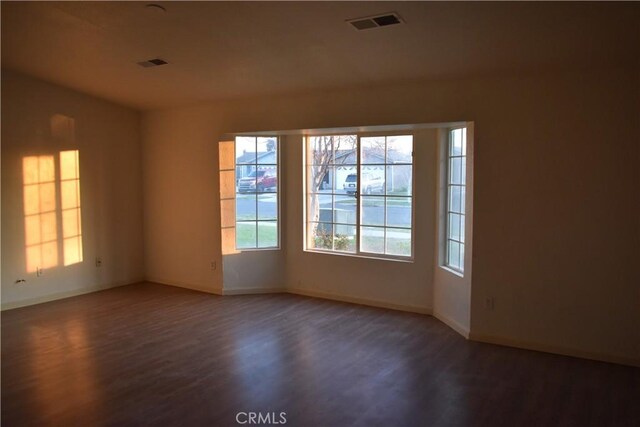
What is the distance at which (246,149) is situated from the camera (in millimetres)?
6234

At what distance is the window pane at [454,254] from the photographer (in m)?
5.11

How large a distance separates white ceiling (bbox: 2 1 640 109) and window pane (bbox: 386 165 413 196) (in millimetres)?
1089

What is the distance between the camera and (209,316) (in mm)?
5398

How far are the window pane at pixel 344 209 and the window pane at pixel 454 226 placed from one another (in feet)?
3.99

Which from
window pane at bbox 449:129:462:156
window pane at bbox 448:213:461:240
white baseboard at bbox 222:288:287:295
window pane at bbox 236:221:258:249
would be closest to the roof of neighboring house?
window pane at bbox 236:221:258:249

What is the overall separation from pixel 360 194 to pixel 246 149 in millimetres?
1571

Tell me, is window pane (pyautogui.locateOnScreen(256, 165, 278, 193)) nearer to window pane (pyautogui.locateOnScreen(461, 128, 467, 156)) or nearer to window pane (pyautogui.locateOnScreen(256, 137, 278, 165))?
window pane (pyautogui.locateOnScreen(256, 137, 278, 165))

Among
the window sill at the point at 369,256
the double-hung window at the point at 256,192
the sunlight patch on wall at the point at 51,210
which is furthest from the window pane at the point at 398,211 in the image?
the sunlight patch on wall at the point at 51,210

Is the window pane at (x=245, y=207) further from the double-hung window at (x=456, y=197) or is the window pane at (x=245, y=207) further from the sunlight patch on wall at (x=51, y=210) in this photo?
the double-hung window at (x=456, y=197)

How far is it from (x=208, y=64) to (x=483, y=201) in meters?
2.90

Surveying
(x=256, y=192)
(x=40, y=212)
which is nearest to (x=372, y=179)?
(x=256, y=192)

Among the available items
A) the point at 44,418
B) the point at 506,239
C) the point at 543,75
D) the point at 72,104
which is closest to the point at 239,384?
the point at 44,418

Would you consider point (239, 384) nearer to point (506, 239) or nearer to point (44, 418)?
point (44, 418)

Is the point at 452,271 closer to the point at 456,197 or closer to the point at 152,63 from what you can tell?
the point at 456,197
